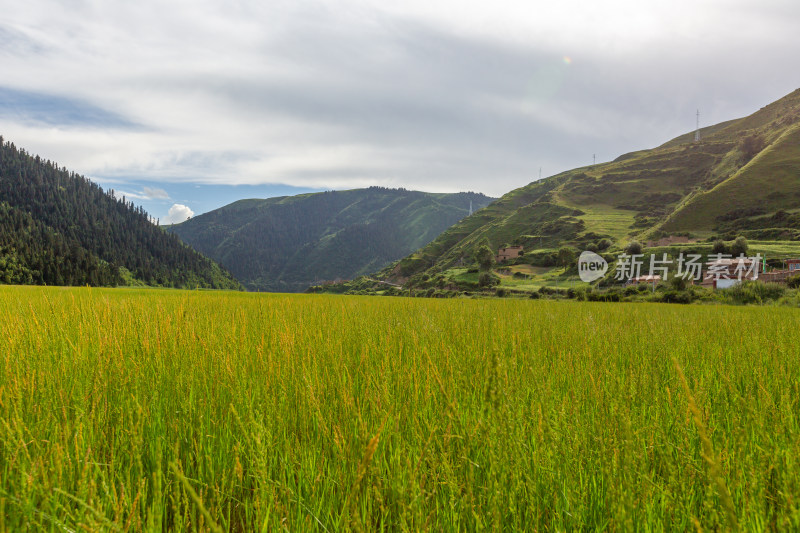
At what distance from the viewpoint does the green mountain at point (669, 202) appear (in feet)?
226

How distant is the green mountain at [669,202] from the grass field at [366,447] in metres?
77.9

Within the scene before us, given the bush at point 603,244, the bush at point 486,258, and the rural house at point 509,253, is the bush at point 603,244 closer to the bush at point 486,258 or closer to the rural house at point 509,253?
the rural house at point 509,253

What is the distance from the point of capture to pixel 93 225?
135750 mm

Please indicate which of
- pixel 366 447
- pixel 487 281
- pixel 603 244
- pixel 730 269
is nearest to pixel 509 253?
pixel 603 244

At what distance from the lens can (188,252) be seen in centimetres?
14488

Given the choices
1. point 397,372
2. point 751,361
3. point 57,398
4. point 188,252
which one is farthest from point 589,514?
point 188,252

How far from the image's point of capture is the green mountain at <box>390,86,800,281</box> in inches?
2714

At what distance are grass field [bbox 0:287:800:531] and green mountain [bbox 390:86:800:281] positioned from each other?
7792 centimetres

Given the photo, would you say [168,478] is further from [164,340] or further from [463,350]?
[463,350]

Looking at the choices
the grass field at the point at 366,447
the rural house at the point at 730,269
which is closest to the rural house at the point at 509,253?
the rural house at the point at 730,269

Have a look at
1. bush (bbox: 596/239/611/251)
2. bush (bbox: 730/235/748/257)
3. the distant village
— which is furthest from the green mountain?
the distant village

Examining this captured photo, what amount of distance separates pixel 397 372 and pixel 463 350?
1.25 m

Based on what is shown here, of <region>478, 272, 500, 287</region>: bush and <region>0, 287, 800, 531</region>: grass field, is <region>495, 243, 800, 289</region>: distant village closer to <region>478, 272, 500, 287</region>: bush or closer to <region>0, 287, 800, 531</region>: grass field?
<region>478, 272, 500, 287</region>: bush

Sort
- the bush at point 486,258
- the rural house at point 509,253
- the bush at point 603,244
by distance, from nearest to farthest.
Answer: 1. the bush at point 603,244
2. the bush at point 486,258
3. the rural house at point 509,253
